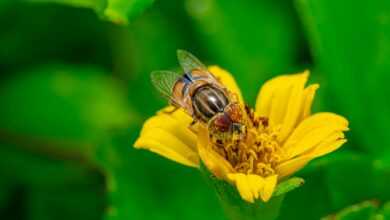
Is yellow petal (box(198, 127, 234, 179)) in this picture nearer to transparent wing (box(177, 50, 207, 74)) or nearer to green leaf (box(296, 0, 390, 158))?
transparent wing (box(177, 50, 207, 74))

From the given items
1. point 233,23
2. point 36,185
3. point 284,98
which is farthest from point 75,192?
point 284,98

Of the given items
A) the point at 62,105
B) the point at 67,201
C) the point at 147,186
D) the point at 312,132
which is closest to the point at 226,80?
the point at 312,132

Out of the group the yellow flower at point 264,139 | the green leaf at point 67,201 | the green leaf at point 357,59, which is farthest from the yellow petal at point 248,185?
the green leaf at point 67,201

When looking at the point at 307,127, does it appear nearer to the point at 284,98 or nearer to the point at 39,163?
the point at 284,98

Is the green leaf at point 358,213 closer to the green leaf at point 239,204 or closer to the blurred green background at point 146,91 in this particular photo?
the blurred green background at point 146,91

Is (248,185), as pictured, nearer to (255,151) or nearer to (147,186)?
(255,151)
